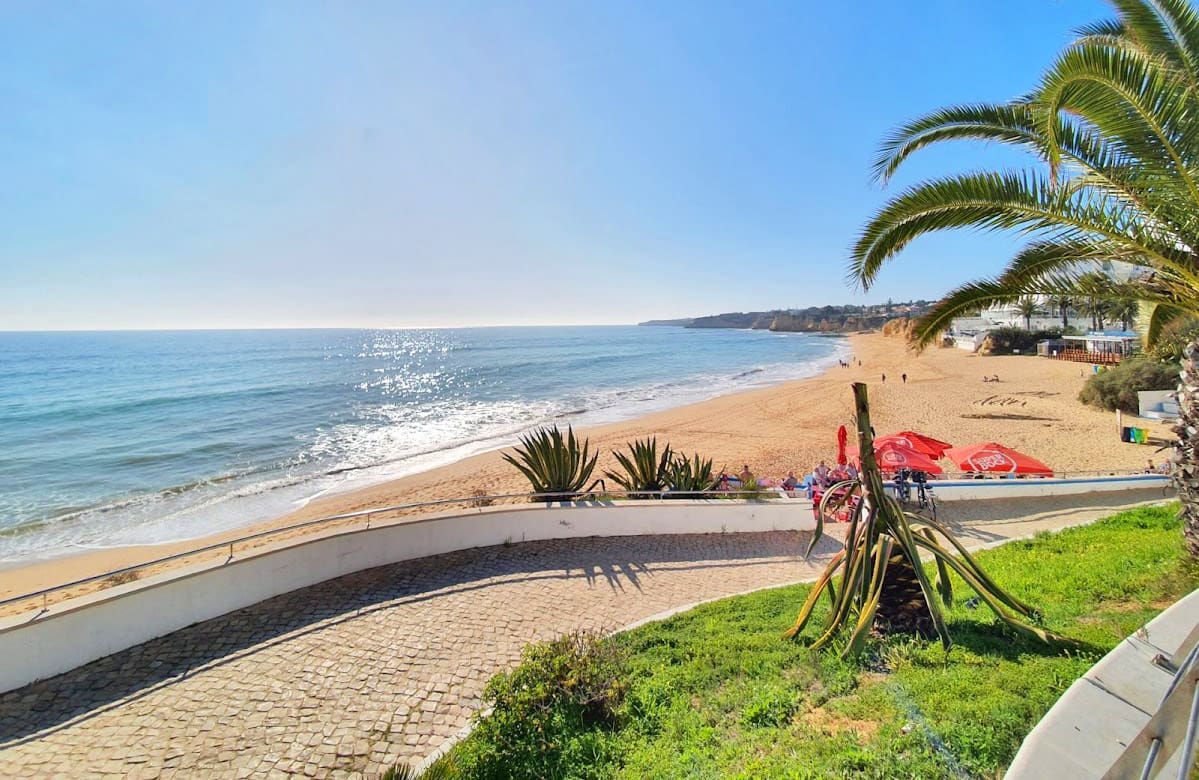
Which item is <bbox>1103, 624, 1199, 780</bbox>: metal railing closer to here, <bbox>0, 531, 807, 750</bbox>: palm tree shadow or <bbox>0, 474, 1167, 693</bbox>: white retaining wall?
<bbox>0, 531, 807, 750</bbox>: palm tree shadow

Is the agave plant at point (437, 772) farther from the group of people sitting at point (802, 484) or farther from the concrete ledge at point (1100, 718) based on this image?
the group of people sitting at point (802, 484)

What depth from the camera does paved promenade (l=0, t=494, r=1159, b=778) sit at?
382 cm

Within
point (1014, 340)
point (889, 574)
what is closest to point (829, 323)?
point (1014, 340)

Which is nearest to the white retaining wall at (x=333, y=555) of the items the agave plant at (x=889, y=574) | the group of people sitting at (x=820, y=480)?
the group of people sitting at (x=820, y=480)

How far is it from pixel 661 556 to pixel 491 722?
14.4ft

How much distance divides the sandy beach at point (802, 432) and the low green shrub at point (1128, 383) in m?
0.84

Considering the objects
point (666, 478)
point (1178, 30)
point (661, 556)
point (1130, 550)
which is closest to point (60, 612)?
point (661, 556)

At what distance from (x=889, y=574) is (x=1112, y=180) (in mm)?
4486

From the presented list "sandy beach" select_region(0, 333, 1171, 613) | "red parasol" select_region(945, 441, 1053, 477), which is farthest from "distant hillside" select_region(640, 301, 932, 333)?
"red parasol" select_region(945, 441, 1053, 477)

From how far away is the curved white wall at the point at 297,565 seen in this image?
4.66m

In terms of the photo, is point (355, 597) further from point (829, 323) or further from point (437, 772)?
point (829, 323)

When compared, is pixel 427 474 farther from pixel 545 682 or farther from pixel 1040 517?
pixel 1040 517

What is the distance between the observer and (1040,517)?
888 centimetres

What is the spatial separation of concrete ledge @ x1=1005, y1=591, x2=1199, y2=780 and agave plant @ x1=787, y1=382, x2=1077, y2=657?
57.7 inches
